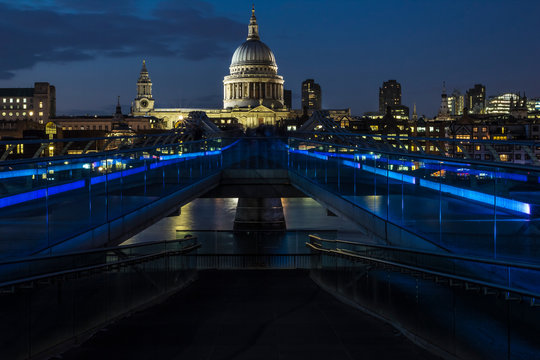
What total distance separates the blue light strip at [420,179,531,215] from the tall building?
166 m

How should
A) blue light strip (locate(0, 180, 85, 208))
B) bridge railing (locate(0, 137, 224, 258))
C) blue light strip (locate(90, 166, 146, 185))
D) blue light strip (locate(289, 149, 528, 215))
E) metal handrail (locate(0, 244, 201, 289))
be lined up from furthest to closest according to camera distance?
1. blue light strip (locate(90, 166, 146, 185))
2. bridge railing (locate(0, 137, 224, 258))
3. blue light strip (locate(0, 180, 85, 208))
4. blue light strip (locate(289, 149, 528, 215))
5. metal handrail (locate(0, 244, 201, 289))

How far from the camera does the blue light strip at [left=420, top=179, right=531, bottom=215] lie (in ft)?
21.9

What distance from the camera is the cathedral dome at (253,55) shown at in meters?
174

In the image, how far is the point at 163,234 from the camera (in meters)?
44.9

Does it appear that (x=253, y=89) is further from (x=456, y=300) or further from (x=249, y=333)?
(x=456, y=300)

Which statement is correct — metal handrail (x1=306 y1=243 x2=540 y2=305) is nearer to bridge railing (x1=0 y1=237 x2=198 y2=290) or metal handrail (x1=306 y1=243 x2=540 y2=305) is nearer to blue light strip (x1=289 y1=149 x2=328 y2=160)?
bridge railing (x1=0 y1=237 x2=198 y2=290)

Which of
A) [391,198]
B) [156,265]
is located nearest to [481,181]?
[391,198]

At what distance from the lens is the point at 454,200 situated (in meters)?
8.19

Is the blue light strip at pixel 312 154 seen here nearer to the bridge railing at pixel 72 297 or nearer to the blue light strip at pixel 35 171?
the bridge railing at pixel 72 297

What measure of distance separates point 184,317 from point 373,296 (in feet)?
8.67

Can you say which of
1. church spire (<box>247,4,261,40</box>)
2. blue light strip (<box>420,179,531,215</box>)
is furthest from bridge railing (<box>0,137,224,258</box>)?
church spire (<box>247,4,261,40</box>)

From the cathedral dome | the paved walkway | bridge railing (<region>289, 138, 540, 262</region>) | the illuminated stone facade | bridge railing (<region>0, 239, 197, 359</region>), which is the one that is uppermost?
the cathedral dome

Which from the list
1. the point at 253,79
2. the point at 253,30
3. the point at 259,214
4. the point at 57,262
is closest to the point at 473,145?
the point at 57,262

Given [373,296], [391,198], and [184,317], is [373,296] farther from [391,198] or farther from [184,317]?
[184,317]
